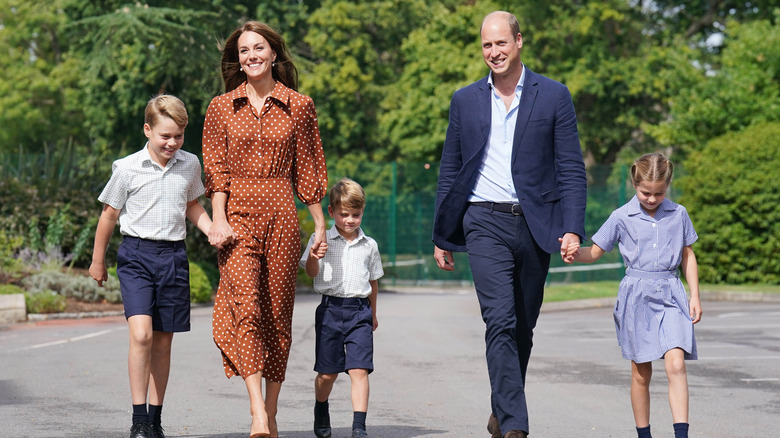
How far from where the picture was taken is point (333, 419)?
6941 millimetres

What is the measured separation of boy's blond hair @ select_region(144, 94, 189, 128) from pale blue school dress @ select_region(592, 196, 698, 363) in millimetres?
2180

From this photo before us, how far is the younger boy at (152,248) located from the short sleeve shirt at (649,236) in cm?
208

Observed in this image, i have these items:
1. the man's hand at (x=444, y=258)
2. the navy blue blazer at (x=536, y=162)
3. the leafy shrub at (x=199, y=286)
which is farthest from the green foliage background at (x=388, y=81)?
the navy blue blazer at (x=536, y=162)

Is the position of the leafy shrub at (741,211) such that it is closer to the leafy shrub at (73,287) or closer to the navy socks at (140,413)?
the leafy shrub at (73,287)

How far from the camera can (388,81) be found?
4050 centimetres

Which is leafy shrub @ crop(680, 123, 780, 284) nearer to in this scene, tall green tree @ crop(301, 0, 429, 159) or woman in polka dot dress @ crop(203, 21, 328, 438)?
tall green tree @ crop(301, 0, 429, 159)

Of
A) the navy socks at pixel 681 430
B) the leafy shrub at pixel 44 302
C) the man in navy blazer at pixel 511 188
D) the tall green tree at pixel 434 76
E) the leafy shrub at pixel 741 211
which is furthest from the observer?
the tall green tree at pixel 434 76

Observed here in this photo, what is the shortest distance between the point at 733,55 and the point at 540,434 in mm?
22952

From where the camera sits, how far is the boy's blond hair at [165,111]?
5.75 meters

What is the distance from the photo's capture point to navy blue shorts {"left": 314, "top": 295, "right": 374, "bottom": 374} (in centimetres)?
597

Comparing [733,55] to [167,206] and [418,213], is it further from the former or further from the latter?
[167,206]

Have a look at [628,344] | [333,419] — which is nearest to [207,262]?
[333,419]

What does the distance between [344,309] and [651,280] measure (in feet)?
5.23

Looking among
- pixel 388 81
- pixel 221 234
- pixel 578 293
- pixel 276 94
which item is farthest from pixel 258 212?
pixel 388 81
